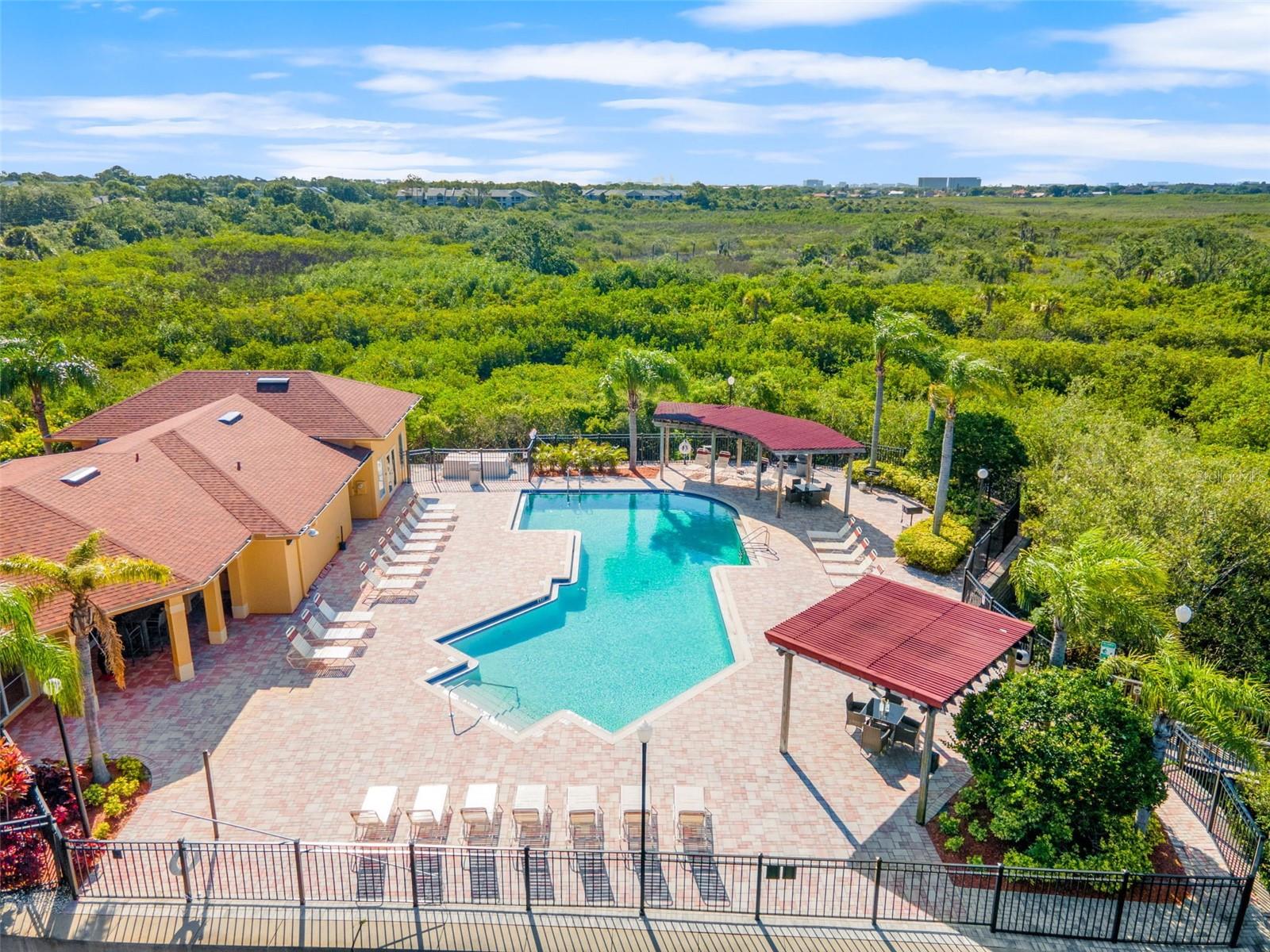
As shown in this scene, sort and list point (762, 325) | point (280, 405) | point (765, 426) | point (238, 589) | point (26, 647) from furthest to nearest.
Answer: point (762, 325), point (765, 426), point (280, 405), point (238, 589), point (26, 647)

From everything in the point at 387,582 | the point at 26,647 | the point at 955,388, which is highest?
the point at 955,388

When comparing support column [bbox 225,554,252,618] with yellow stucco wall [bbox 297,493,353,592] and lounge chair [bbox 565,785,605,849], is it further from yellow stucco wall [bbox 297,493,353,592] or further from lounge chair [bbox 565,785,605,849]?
lounge chair [bbox 565,785,605,849]

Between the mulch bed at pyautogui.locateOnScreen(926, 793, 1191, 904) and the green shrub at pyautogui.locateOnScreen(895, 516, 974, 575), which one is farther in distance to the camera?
the green shrub at pyautogui.locateOnScreen(895, 516, 974, 575)

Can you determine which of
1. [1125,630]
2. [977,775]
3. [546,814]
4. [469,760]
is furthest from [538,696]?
[1125,630]

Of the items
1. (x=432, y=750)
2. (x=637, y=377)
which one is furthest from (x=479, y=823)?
(x=637, y=377)

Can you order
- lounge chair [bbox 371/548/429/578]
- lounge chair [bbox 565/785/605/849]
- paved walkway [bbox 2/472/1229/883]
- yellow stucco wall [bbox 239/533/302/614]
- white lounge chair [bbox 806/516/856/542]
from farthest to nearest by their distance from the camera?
white lounge chair [bbox 806/516/856/542], lounge chair [bbox 371/548/429/578], yellow stucco wall [bbox 239/533/302/614], paved walkway [bbox 2/472/1229/883], lounge chair [bbox 565/785/605/849]

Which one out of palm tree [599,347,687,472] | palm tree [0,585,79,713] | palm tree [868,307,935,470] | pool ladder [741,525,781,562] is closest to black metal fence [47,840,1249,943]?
palm tree [0,585,79,713]

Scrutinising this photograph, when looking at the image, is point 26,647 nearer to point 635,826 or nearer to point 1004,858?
point 635,826
